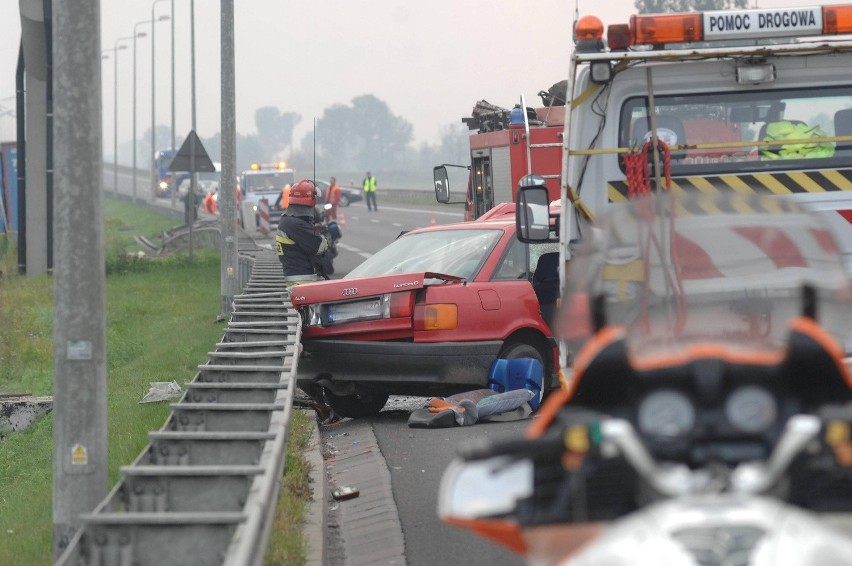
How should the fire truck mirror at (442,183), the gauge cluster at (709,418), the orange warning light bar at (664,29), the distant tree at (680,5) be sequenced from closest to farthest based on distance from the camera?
the gauge cluster at (709,418) → the orange warning light bar at (664,29) → the fire truck mirror at (442,183) → the distant tree at (680,5)

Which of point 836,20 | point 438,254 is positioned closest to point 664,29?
point 836,20

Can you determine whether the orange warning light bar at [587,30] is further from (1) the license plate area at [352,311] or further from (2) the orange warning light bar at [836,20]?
(1) the license plate area at [352,311]

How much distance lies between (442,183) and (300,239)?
361 cm

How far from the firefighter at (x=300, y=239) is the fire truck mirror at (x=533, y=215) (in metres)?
7.93

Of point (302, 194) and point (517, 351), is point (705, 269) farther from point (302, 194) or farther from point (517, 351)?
point (302, 194)

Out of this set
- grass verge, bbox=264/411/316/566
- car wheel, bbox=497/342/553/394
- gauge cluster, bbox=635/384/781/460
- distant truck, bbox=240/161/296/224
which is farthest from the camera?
distant truck, bbox=240/161/296/224

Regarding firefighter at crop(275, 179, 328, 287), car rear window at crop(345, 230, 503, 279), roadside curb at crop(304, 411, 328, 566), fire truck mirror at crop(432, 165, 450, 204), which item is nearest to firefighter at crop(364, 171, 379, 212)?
fire truck mirror at crop(432, 165, 450, 204)

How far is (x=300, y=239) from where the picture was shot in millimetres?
16031

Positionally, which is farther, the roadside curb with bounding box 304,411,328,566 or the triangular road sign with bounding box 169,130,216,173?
the triangular road sign with bounding box 169,130,216,173

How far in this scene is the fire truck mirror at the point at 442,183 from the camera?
18938mm

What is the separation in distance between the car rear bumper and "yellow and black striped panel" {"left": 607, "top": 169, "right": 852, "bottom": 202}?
3064mm

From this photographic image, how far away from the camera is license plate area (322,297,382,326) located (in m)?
10.8

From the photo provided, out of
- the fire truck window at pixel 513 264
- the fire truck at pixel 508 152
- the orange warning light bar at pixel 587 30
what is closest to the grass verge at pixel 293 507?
the fire truck window at pixel 513 264

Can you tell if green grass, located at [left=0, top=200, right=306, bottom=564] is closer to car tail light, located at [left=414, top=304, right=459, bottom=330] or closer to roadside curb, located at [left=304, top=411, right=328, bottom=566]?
roadside curb, located at [left=304, top=411, right=328, bottom=566]
